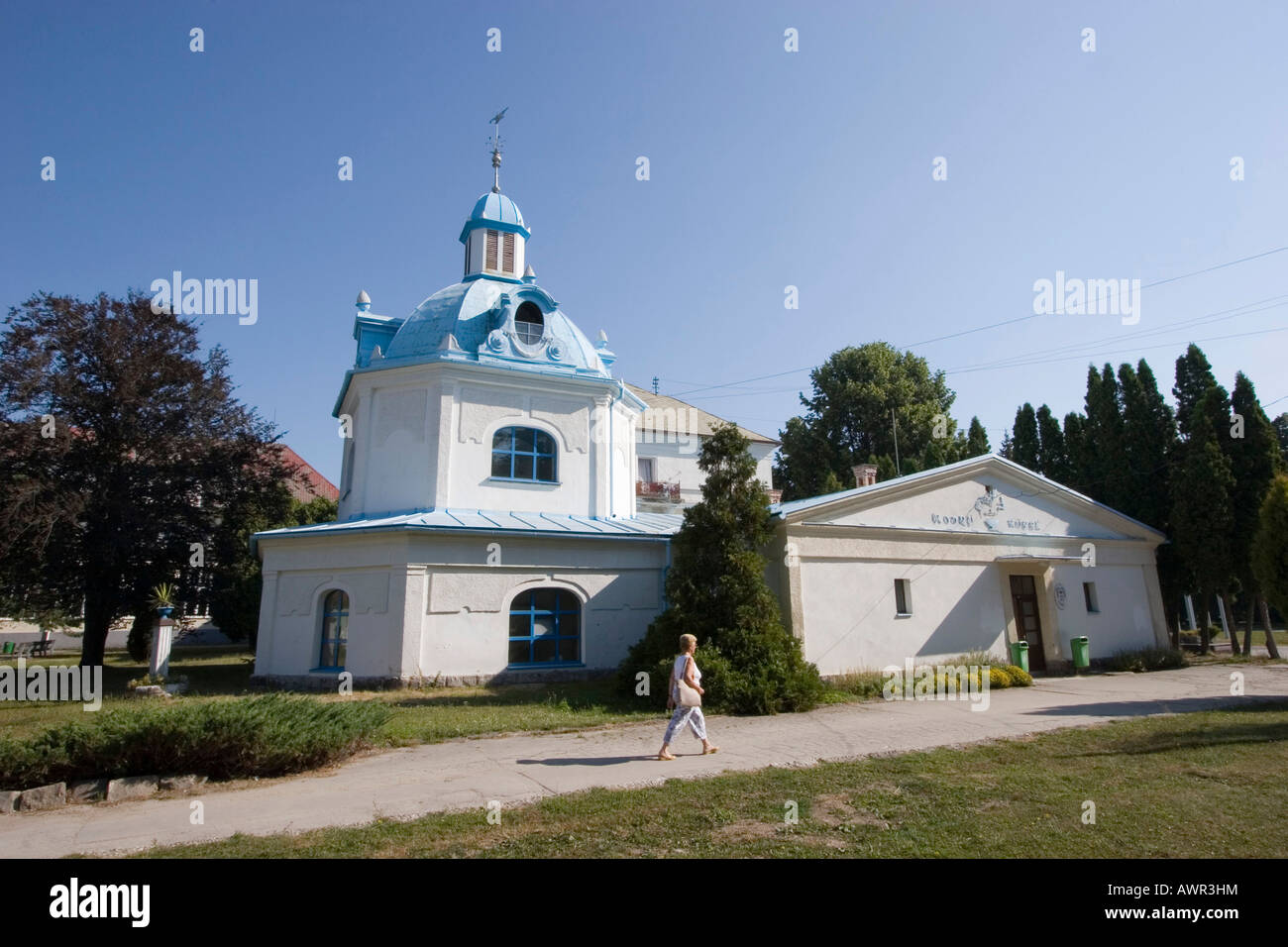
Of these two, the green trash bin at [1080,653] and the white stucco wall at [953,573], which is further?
the green trash bin at [1080,653]

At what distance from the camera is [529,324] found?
2161 centimetres

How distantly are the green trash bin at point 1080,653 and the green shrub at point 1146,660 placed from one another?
1.23 metres

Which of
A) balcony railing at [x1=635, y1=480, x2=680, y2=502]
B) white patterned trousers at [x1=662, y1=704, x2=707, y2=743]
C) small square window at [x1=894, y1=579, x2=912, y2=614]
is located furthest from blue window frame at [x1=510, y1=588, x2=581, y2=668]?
balcony railing at [x1=635, y1=480, x2=680, y2=502]

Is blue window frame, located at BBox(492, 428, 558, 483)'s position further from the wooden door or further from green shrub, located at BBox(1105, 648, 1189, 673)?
green shrub, located at BBox(1105, 648, 1189, 673)

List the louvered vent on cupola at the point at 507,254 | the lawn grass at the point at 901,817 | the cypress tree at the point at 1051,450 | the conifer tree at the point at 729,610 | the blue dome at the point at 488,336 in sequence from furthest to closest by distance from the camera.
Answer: the cypress tree at the point at 1051,450 < the louvered vent on cupola at the point at 507,254 < the blue dome at the point at 488,336 < the conifer tree at the point at 729,610 < the lawn grass at the point at 901,817

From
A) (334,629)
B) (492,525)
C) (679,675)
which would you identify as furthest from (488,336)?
(679,675)

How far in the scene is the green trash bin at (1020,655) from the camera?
62.1 ft

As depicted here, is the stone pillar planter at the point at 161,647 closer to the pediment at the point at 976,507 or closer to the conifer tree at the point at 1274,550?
the pediment at the point at 976,507

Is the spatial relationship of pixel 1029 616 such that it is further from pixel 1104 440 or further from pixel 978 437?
pixel 978 437

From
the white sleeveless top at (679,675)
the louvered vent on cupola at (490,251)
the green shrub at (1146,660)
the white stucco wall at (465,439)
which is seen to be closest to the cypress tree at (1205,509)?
the green shrub at (1146,660)

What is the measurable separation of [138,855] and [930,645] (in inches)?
680

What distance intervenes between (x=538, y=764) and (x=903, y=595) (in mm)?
12397

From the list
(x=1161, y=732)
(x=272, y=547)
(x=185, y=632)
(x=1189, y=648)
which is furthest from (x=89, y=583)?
(x=1189, y=648)

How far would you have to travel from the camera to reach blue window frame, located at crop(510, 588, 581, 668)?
17922 millimetres
